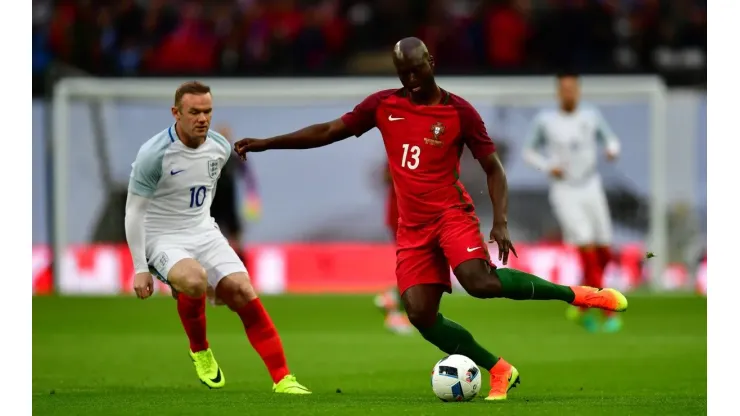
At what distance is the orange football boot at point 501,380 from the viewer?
336 inches

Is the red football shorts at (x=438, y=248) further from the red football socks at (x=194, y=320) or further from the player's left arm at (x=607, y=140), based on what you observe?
the player's left arm at (x=607, y=140)

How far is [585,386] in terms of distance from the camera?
9719 millimetres

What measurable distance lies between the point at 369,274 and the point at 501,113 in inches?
151

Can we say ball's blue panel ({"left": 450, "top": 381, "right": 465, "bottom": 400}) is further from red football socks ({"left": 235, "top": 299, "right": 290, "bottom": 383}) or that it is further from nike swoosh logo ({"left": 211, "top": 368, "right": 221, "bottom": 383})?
nike swoosh logo ({"left": 211, "top": 368, "right": 221, "bottom": 383})

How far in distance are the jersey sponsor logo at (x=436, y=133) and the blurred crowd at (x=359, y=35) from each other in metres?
14.9

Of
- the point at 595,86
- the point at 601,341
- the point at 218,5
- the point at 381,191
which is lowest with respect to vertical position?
the point at 601,341

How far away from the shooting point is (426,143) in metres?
8.44

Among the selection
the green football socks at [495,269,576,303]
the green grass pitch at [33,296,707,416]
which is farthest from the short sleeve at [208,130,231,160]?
the green football socks at [495,269,576,303]

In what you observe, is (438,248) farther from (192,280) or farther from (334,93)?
(334,93)

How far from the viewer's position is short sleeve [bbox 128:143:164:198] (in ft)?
29.9

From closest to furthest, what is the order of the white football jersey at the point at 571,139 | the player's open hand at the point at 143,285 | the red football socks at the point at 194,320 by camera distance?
the player's open hand at the point at 143,285
the red football socks at the point at 194,320
the white football jersey at the point at 571,139

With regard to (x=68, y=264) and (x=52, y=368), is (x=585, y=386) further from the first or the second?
(x=68, y=264)

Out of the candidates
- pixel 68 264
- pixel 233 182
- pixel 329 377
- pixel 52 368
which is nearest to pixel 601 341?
pixel 329 377

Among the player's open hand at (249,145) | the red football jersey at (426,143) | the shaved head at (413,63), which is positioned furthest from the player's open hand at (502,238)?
the player's open hand at (249,145)
